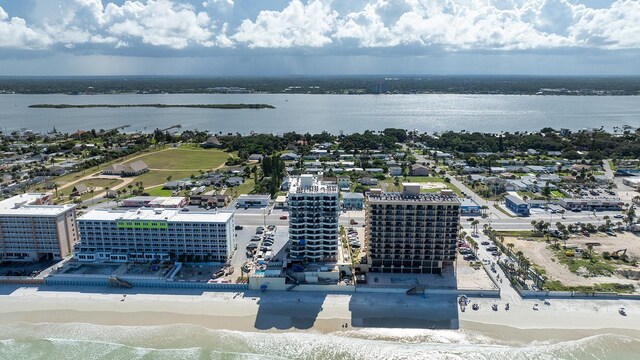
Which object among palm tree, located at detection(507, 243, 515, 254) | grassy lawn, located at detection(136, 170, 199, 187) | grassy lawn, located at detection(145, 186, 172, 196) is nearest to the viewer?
palm tree, located at detection(507, 243, 515, 254)

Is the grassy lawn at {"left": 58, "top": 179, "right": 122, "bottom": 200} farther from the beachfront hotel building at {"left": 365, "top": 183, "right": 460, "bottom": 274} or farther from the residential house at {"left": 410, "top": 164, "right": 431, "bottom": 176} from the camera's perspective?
the residential house at {"left": 410, "top": 164, "right": 431, "bottom": 176}

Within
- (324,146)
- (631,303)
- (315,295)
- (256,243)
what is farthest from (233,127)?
(631,303)

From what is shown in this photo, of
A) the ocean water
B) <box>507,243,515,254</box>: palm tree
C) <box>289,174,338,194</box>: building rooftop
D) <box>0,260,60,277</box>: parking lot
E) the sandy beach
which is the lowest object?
the ocean water

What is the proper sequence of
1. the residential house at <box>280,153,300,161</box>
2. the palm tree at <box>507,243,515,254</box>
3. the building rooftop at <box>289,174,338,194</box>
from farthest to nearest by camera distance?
the residential house at <box>280,153,300,161</box>
the palm tree at <box>507,243,515,254</box>
the building rooftop at <box>289,174,338,194</box>

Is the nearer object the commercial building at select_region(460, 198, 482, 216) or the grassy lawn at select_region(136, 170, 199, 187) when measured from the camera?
the commercial building at select_region(460, 198, 482, 216)

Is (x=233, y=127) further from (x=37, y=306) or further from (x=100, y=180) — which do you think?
(x=37, y=306)

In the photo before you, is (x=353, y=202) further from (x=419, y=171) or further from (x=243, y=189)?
(x=419, y=171)

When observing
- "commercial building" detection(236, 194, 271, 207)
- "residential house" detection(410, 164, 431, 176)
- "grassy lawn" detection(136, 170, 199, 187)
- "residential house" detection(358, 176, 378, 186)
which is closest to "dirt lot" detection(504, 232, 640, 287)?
"residential house" detection(358, 176, 378, 186)

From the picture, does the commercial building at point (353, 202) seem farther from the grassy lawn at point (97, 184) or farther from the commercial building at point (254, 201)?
the grassy lawn at point (97, 184)
